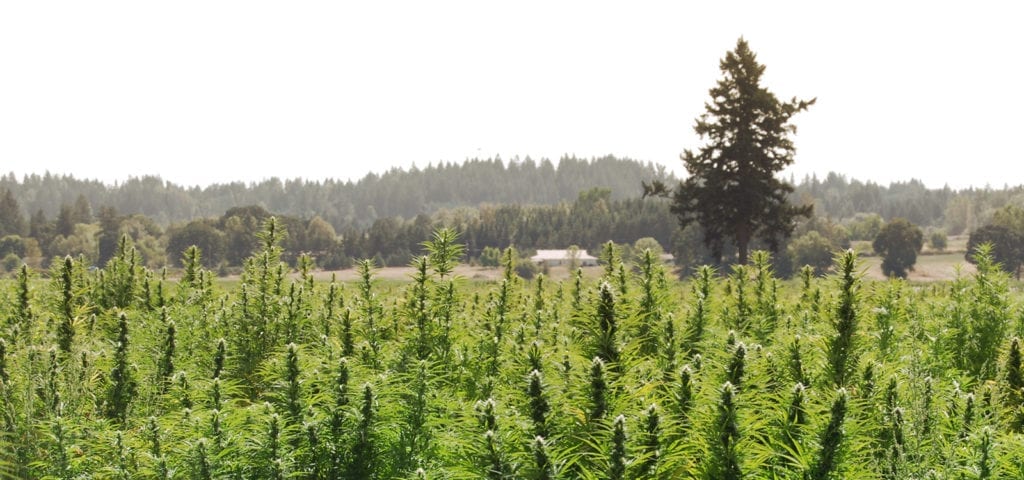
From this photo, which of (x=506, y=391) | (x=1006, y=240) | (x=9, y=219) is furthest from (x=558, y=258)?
(x=506, y=391)

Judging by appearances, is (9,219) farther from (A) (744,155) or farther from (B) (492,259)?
(B) (492,259)

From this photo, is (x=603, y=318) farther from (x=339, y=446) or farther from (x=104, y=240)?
(x=104, y=240)

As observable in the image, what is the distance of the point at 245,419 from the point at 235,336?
131 inches

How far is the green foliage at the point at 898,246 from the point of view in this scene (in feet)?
353

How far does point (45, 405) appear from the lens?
18.2ft

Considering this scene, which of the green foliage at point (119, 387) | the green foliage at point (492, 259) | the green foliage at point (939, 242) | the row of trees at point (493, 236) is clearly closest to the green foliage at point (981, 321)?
the green foliage at point (492, 259)

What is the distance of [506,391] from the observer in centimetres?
439

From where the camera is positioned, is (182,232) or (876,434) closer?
(876,434)

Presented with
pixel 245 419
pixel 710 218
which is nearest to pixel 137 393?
pixel 245 419

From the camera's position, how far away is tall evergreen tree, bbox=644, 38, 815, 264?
2966cm

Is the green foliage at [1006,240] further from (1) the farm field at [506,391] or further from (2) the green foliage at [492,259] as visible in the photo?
(1) the farm field at [506,391]

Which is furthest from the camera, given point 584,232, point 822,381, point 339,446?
point 584,232

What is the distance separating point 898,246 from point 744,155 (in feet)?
298

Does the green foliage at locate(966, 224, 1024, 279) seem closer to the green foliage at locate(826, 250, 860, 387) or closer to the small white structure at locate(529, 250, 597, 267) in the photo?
the small white structure at locate(529, 250, 597, 267)
